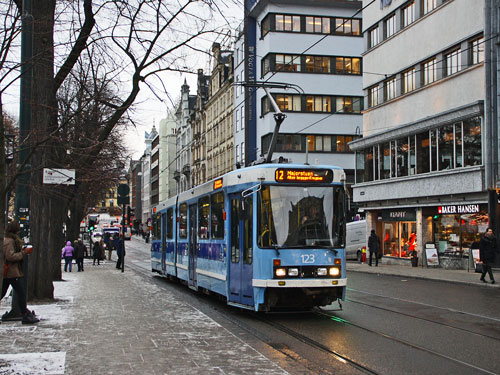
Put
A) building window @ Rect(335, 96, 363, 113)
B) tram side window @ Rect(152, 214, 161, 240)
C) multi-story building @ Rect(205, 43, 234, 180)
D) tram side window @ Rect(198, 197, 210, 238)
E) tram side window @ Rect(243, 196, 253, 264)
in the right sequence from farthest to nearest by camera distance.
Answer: multi-story building @ Rect(205, 43, 234, 180), building window @ Rect(335, 96, 363, 113), tram side window @ Rect(152, 214, 161, 240), tram side window @ Rect(198, 197, 210, 238), tram side window @ Rect(243, 196, 253, 264)

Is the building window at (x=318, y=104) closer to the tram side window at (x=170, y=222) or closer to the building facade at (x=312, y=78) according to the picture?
the building facade at (x=312, y=78)

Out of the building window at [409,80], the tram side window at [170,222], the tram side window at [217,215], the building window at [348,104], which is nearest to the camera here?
the tram side window at [217,215]

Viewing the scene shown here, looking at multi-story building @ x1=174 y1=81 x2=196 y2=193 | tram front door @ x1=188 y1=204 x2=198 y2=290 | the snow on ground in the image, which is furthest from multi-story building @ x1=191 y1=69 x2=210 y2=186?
the snow on ground

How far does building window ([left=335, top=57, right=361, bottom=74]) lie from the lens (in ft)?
176

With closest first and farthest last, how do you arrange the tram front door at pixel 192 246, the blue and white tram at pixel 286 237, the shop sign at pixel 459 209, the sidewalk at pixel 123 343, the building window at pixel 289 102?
the sidewalk at pixel 123 343, the blue and white tram at pixel 286 237, the tram front door at pixel 192 246, the shop sign at pixel 459 209, the building window at pixel 289 102

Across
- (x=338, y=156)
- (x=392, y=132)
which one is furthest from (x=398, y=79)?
(x=338, y=156)

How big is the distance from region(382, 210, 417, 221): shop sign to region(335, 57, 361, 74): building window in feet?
68.3

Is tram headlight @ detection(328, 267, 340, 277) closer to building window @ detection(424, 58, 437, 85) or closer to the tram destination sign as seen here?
the tram destination sign

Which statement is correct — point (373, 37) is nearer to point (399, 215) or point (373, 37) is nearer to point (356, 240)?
point (399, 215)

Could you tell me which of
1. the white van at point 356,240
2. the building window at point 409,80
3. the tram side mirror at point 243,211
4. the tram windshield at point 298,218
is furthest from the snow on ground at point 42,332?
the white van at point 356,240

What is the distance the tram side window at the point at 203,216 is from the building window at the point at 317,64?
37698mm

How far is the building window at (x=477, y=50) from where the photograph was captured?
87.8ft

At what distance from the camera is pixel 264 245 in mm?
12273

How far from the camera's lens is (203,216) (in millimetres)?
16469
